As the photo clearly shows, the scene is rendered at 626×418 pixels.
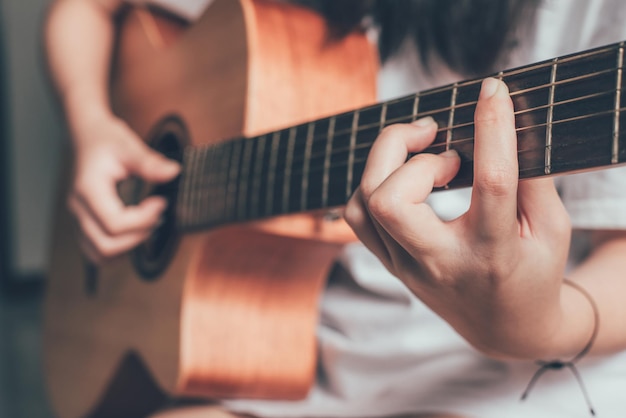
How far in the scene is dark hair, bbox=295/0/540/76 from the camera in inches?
27.6

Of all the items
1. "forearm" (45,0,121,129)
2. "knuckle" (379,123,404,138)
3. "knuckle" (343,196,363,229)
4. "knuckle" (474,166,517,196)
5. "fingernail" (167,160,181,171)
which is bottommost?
"knuckle" (343,196,363,229)

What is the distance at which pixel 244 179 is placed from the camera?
2.34 ft

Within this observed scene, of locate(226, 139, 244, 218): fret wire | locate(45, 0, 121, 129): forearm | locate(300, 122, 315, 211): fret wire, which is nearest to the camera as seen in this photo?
locate(300, 122, 315, 211): fret wire

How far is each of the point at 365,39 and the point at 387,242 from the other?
0.39 meters

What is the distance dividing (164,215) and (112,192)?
3.0 inches

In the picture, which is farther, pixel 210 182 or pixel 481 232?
pixel 210 182

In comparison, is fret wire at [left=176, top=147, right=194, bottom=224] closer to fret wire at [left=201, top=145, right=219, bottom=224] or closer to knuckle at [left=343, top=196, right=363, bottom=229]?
fret wire at [left=201, top=145, right=219, bottom=224]

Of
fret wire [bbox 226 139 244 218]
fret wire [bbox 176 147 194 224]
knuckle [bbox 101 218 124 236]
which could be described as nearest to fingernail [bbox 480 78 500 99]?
fret wire [bbox 226 139 244 218]

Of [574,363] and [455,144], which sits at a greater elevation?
[455,144]

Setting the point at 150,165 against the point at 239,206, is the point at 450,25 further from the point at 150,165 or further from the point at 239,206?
the point at 150,165

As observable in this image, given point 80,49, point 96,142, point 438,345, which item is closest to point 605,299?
point 438,345

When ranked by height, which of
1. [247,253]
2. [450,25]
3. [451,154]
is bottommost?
[247,253]

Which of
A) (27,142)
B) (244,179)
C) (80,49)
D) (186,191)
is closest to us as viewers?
(244,179)

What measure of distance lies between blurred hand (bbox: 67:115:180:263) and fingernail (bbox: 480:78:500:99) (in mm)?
490
